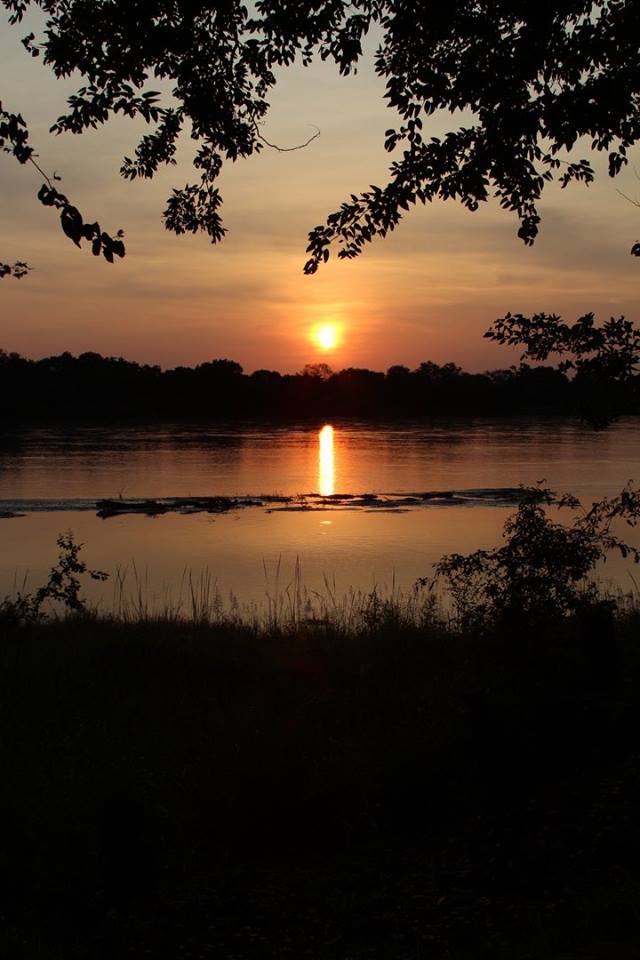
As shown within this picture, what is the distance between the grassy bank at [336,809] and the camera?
564cm

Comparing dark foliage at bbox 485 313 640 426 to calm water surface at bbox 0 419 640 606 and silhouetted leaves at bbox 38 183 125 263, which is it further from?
calm water surface at bbox 0 419 640 606

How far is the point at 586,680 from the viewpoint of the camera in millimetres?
9352

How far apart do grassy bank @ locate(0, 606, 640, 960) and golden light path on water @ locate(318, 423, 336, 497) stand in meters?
34.2

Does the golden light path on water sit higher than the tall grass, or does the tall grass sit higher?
the golden light path on water

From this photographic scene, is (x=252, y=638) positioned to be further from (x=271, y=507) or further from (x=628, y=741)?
(x=271, y=507)

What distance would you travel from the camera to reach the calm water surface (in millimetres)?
26594

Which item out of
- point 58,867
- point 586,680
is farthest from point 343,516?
point 58,867

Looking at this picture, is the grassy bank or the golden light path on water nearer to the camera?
the grassy bank

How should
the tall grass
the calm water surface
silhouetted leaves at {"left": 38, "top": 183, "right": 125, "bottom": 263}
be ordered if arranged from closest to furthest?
silhouetted leaves at {"left": 38, "top": 183, "right": 125, "bottom": 263}, the tall grass, the calm water surface

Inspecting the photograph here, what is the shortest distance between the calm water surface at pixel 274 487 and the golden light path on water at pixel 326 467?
162mm

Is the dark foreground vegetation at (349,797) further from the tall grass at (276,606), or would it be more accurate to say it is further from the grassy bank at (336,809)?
the tall grass at (276,606)

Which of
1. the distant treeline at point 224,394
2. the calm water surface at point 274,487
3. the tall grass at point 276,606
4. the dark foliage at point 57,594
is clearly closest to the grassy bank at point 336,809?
the dark foliage at point 57,594

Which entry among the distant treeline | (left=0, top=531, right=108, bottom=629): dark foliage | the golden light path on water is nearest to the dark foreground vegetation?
(left=0, top=531, right=108, bottom=629): dark foliage

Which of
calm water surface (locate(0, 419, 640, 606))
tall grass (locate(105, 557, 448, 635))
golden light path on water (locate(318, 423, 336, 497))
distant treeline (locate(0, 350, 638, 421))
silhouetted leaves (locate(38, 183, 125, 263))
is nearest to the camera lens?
silhouetted leaves (locate(38, 183, 125, 263))
